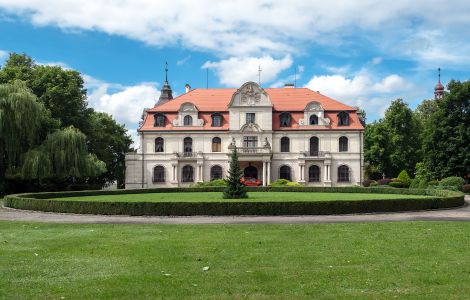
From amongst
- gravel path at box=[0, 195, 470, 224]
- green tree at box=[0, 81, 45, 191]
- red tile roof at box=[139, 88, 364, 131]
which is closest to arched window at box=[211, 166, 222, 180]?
Answer: red tile roof at box=[139, 88, 364, 131]

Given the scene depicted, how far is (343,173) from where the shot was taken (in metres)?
61.5

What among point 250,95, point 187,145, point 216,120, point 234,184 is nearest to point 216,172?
point 187,145

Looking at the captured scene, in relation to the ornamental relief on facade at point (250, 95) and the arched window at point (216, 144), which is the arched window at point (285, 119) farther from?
the arched window at point (216, 144)

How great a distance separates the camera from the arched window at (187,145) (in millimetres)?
62219

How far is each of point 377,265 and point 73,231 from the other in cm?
1102

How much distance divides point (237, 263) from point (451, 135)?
49011mm

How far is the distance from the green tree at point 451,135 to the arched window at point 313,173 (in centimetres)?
1279

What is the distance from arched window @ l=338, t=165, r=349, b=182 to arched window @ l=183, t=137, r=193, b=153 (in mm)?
18458

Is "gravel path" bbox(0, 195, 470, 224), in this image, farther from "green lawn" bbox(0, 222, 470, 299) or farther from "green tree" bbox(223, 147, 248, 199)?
"green tree" bbox(223, 147, 248, 199)

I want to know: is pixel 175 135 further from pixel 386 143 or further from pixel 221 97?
pixel 386 143

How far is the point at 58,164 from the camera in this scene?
42688 millimetres

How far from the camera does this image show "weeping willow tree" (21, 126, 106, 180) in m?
40.8

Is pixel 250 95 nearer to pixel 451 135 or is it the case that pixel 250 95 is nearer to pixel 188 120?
pixel 188 120

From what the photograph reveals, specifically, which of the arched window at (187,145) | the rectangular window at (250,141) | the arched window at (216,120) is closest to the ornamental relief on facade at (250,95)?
the arched window at (216,120)
